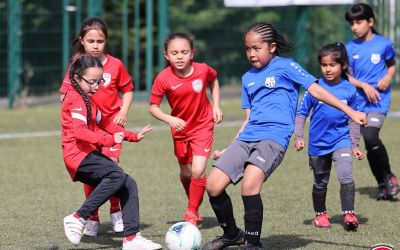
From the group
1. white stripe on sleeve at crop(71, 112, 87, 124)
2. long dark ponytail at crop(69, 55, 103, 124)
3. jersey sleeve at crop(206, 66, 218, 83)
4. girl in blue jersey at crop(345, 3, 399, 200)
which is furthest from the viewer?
girl in blue jersey at crop(345, 3, 399, 200)

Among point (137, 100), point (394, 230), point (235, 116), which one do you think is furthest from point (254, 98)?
point (137, 100)

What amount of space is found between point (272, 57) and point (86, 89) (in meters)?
1.38

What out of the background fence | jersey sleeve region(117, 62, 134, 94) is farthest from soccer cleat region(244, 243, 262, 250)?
the background fence

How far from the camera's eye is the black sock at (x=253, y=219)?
696 centimetres

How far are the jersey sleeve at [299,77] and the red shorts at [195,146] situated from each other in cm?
143

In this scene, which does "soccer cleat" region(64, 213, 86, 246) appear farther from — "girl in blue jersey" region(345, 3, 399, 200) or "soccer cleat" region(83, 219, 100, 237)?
"girl in blue jersey" region(345, 3, 399, 200)

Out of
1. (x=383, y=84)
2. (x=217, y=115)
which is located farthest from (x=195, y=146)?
(x=383, y=84)

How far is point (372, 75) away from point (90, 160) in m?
3.88

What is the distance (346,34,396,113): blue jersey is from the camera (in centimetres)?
1020

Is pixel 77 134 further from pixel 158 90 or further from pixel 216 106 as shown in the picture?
pixel 216 106

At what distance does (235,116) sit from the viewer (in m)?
18.5

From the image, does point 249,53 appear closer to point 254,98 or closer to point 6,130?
point 254,98

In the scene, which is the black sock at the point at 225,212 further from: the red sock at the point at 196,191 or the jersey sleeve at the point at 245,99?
the red sock at the point at 196,191

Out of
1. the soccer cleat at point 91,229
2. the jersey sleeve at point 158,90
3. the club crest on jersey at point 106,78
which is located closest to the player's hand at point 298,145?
the jersey sleeve at point 158,90
